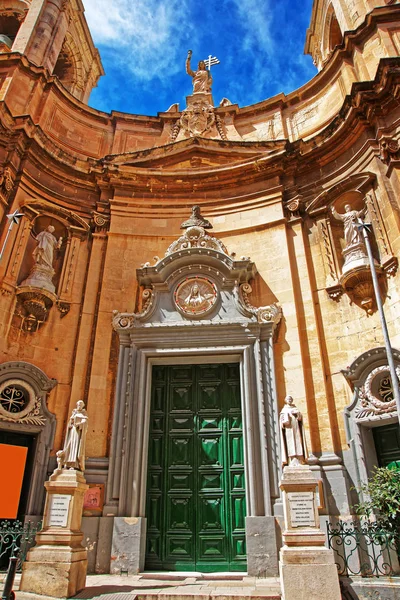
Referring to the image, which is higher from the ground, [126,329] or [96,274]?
[96,274]

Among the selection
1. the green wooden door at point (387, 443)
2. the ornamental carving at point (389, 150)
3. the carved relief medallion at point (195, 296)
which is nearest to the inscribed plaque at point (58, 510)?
the carved relief medallion at point (195, 296)

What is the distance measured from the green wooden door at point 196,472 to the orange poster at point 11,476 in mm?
2496

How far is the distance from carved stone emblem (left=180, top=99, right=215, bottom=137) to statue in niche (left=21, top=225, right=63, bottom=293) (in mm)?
5701

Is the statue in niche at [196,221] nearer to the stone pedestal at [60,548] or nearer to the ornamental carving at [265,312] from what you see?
the ornamental carving at [265,312]

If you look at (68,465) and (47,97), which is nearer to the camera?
(68,465)

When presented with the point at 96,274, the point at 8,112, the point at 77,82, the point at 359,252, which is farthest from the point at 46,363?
the point at 77,82

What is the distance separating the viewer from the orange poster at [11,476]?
8422mm

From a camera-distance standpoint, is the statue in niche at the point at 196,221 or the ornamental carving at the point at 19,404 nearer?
the ornamental carving at the point at 19,404

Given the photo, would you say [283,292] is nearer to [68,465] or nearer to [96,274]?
[96,274]

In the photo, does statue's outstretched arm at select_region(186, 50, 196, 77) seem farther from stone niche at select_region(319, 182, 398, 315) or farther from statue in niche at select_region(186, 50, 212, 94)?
stone niche at select_region(319, 182, 398, 315)

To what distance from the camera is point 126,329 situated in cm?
1026

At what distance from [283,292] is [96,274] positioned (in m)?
4.67

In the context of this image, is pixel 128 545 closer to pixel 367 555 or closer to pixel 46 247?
pixel 367 555

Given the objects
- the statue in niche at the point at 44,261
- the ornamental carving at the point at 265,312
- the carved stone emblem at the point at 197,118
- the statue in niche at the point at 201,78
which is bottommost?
the ornamental carving at the point at 265,312
